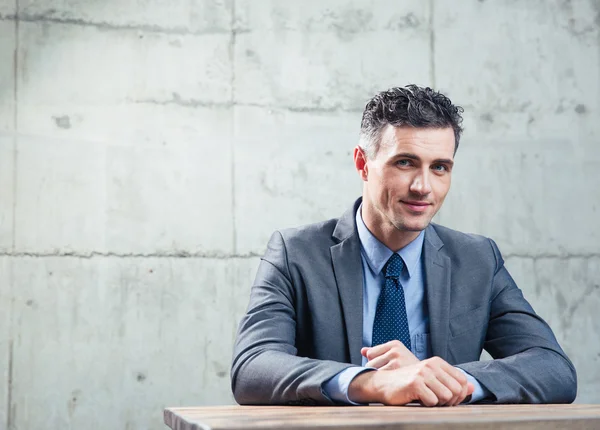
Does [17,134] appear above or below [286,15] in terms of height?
below

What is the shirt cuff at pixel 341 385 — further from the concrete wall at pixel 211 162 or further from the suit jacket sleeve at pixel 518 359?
the concrete wall at pixel 211 162

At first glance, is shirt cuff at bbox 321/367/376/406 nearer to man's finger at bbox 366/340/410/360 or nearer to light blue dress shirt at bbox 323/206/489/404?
man's finger at bbox 366/340/410/360

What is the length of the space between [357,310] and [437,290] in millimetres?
231

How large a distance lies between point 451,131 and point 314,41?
5.91 feet

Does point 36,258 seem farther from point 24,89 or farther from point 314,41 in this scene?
point 314,41

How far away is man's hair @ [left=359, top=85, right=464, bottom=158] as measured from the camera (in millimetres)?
2221

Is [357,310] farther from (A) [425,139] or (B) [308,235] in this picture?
(A) [425,139]

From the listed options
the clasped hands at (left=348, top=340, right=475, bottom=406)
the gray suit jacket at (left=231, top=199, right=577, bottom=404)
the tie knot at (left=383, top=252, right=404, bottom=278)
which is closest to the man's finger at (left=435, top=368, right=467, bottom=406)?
the clasped hands at (left=348, top=340, right=475, bottom=406)

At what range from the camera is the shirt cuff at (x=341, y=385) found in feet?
5.50

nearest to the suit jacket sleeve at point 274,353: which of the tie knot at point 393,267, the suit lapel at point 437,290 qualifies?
the tie knot at point 393,267

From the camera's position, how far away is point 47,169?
3.62 metres

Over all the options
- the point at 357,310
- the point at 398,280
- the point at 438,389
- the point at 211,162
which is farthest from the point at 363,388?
the point at 211,162

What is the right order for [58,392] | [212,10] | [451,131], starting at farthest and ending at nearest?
1. [212,10]
2. [58,392]
3. [451,131]

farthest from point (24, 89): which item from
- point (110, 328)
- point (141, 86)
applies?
point (110, 328)
